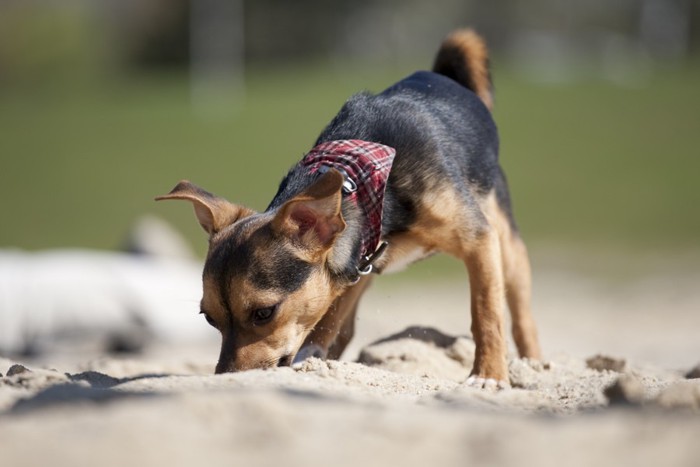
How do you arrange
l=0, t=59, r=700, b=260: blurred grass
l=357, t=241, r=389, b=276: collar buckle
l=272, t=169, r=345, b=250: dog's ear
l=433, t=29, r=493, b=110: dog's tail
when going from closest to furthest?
l=272, t=169, r=345, b=250: dog's ear
l=357, t=241, r=389, b=276: collar buckle
l=433, t=29, r=493, b=110: dog's tail
l=0, t=59, r=700, b=260: blurred grass

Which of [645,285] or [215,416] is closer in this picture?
[215,416]

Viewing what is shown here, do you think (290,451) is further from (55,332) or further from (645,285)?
(645,285)

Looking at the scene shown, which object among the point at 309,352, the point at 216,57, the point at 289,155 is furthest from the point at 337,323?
the point at 216,57

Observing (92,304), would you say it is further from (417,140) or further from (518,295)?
(417,140)

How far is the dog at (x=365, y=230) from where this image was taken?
5.38 metres

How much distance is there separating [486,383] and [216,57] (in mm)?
34920

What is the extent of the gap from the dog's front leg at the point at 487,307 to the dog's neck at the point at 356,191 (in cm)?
76

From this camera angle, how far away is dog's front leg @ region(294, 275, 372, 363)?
21.2ft

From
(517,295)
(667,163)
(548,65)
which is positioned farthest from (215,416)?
(548,65)

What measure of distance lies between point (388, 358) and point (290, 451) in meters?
3.24

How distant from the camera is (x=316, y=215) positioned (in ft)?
18.0

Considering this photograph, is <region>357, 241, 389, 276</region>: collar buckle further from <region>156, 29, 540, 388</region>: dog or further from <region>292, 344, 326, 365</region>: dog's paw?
<region>292, 344, 326, 365</region>: dog's paw

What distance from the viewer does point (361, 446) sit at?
3311 millimetres

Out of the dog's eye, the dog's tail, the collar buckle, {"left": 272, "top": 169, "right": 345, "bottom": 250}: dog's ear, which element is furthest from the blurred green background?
the dog's eye
